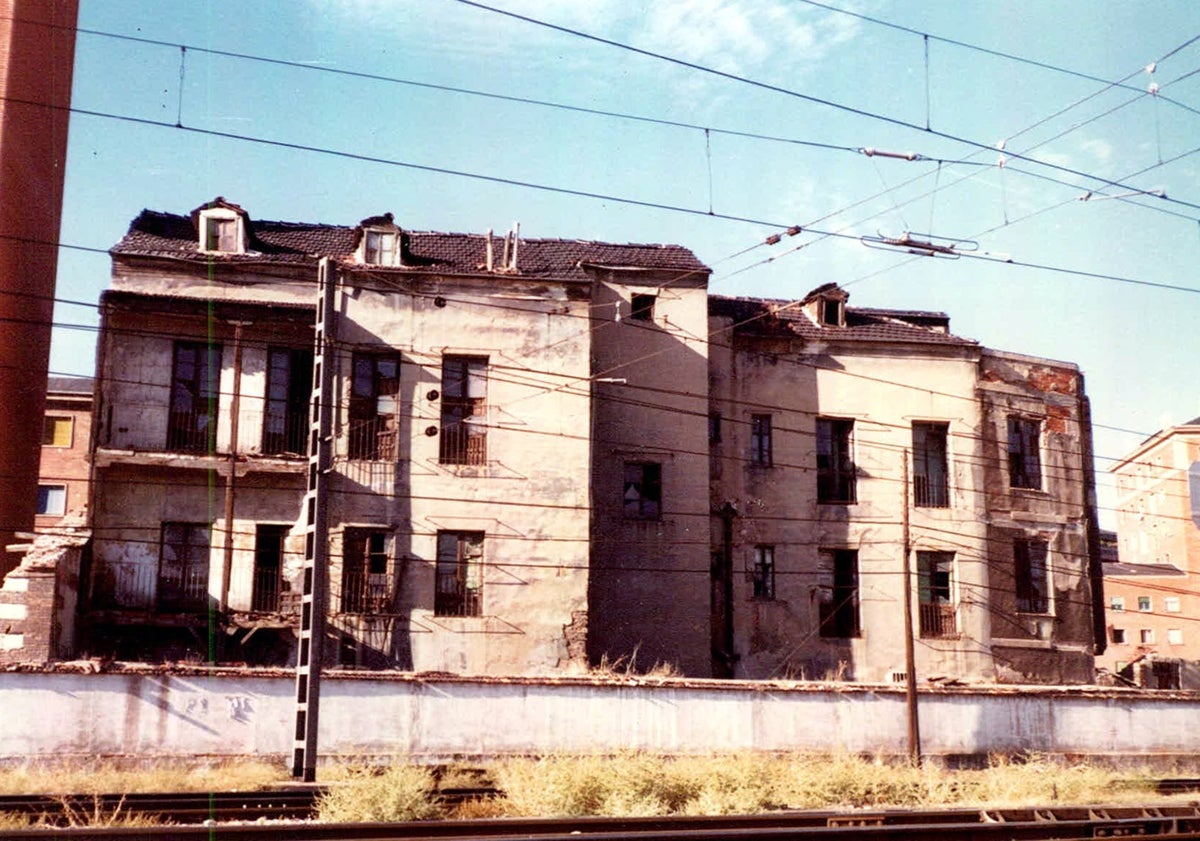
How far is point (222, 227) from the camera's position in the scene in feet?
92.3

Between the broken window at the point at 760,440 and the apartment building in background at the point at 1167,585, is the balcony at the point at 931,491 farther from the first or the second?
the apartment building in background at the point at 1167,585

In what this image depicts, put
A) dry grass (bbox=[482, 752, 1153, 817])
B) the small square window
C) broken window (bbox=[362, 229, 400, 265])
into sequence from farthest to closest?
Answer: the small square window → broken window (bbox=[362, 229, 400, 265]) → dry grass (bbox=[482, 752, 1153, 817])

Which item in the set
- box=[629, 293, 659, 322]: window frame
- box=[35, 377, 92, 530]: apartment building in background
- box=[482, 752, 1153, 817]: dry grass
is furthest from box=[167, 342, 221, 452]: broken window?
box=[35, 377, 92, 530]: apartment building in background

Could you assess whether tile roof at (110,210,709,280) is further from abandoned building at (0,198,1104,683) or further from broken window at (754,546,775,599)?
broken window at (754,546,775,599)

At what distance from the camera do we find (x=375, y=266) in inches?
1098

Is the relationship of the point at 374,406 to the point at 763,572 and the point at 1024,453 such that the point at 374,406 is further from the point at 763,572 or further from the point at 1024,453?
the point at 1024,453

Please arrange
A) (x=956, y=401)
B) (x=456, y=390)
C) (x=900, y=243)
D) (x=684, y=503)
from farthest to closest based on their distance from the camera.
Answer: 1. (x=956, y=401)
2. (x=684, y=503)
3. (x=456, y=390)
4. (x=900, y=243)

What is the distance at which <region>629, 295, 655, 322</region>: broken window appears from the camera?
99.7ft

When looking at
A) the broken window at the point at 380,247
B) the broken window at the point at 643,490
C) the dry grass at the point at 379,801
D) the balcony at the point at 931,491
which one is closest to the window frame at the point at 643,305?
the broken window at the point at 643,490

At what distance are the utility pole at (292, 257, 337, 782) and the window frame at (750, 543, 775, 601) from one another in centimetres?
1613

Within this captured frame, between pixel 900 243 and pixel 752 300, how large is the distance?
57.9 feet

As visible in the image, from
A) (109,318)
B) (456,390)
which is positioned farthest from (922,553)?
(109,318)

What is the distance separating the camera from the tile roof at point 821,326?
32469 mm

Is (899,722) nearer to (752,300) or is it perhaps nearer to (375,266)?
(752,300)
